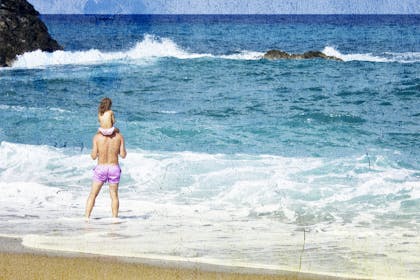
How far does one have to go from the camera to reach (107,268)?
4617 mm

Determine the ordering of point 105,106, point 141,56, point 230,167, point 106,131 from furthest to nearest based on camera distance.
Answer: point 141,56, point 230,167, point 106,131, point 105,106

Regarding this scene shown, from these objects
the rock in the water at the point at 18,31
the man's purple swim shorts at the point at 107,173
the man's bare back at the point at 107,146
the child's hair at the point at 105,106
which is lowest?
the man's purple swim shorts at the point at 107,173

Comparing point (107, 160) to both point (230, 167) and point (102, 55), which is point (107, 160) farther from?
point (102, 55)

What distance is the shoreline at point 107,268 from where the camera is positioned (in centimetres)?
446

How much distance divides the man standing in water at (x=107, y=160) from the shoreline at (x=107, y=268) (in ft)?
4.40

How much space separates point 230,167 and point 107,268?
4.90m

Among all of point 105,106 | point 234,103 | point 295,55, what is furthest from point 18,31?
point 105,106

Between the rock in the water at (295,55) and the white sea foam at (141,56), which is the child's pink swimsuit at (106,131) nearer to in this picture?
the white sea foam at (141,56)

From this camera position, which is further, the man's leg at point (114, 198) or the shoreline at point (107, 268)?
the man's leg at point (114, 198)

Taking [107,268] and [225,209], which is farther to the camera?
[225,209]

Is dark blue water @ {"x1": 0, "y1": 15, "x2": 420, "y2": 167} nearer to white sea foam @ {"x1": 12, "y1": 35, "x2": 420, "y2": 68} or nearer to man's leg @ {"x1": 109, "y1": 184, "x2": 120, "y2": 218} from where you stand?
white sea foam @ {"x1": 12, "y1": 35, "x2": 420, "y2": 68}

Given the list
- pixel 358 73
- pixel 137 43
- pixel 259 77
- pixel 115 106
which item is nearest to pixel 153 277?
pixel 115 106

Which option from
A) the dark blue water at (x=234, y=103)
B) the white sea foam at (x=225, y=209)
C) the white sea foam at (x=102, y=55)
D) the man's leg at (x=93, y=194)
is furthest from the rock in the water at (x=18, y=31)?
the man's leg at (x=93, y=194)

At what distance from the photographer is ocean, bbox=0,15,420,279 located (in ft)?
18.5
